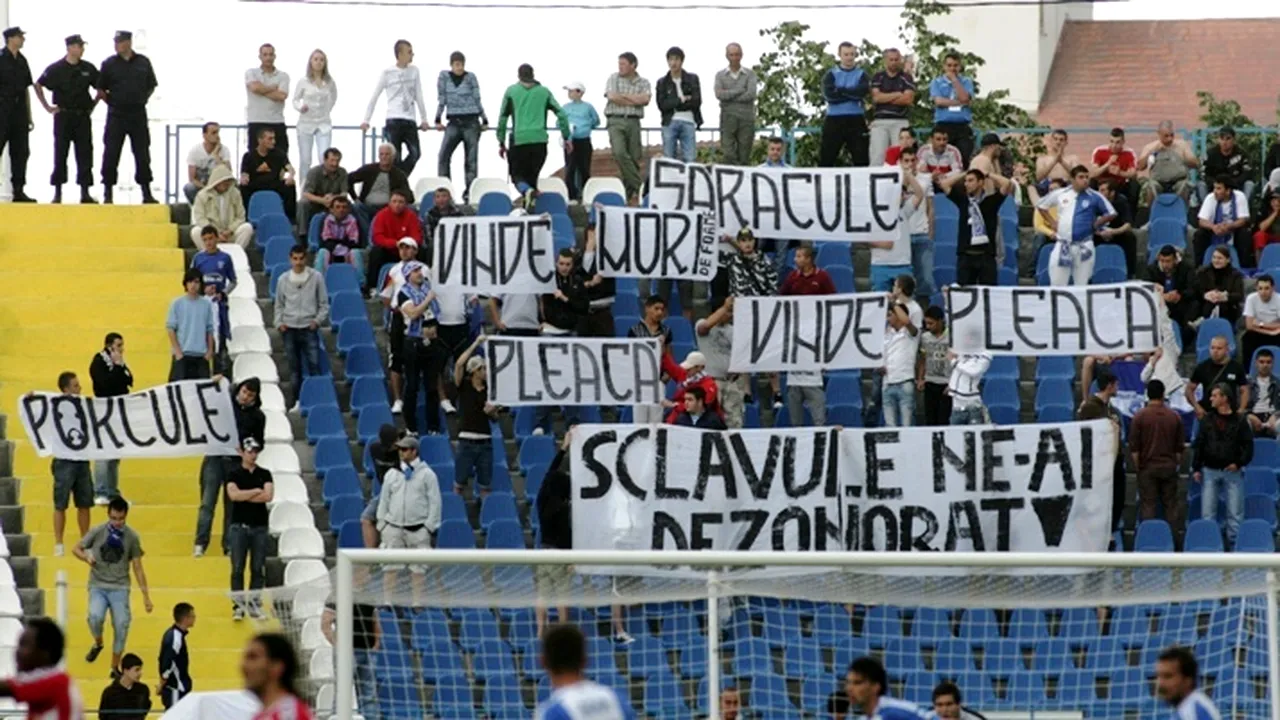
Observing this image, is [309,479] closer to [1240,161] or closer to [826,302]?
[826,302]

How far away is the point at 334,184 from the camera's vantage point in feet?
90.0

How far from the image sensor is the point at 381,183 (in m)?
27.3

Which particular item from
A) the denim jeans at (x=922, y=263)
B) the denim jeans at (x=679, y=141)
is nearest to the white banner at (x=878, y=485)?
the denim jeans at (x=922, y=263)

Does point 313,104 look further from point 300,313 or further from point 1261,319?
point 1261,319

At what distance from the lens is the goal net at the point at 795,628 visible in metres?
17.8

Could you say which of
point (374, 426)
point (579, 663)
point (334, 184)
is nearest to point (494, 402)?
point (374, 426)

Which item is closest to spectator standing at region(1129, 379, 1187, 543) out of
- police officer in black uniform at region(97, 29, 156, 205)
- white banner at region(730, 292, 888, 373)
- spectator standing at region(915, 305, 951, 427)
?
spectator standing at region(915, 305, 951, 427)

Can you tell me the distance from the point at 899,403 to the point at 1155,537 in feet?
8.05

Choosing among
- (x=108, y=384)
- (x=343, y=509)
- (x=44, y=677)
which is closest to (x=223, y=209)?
(x=108, y=384)

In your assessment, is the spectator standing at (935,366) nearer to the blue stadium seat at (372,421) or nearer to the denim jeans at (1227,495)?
the denim jeans at (1227,495)

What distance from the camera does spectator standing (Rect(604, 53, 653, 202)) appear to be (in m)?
28.7

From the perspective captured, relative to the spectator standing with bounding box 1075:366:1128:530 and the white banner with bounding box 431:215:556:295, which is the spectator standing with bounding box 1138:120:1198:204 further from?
the white banner with bounding box 431:215:556:295

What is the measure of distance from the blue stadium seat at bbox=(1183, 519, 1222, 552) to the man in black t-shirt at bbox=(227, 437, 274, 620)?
664cm

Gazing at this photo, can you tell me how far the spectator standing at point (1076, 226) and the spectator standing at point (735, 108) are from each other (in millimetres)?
3460
